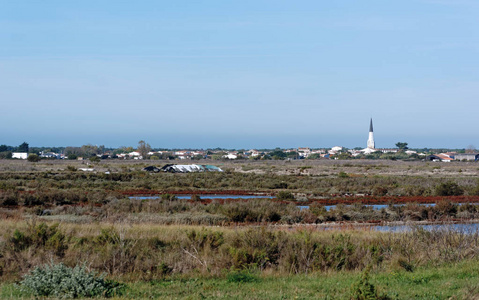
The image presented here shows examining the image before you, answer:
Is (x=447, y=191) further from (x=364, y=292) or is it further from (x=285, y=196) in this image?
(x=364, y=292)

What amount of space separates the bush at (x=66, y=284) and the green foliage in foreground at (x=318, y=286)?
0.23 meters

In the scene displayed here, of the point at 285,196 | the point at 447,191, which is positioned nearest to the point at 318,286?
the point at 285,196

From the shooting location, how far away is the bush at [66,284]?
8.68 metres

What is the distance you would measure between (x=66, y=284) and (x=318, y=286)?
4732mm

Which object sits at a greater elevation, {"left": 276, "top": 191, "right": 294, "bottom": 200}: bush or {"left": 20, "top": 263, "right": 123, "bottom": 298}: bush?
{"left": 20, "top": 263, "right": 123, "bottom": 298}: bush

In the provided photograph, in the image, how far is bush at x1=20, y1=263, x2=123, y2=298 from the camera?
8680 mm

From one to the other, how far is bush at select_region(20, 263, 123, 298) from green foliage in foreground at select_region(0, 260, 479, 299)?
235 mm

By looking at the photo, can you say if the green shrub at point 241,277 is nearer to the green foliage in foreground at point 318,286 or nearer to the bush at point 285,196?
the green foliage in foreground at point 318,286

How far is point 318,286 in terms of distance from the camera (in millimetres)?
9531

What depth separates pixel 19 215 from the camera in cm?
2041

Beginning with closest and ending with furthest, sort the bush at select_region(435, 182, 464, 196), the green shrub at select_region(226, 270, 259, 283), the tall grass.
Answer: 1. the green shrub at select_region(226, 270, 259, 283)
2. the tall grass
3. the bush at select_region(435, 182, 464, 196)

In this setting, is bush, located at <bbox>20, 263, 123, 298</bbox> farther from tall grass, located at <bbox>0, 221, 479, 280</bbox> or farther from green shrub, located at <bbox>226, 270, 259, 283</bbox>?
green shrub, located at <bbox>226, 270, 259, 283</bbox>

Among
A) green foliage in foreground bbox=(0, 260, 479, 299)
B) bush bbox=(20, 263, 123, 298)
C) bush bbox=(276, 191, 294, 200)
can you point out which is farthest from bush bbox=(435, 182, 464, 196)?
bush bbox=(20, 263, 123, 298)

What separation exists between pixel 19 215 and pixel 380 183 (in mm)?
37338
